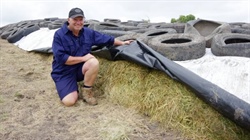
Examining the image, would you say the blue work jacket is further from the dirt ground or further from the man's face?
the dirt ground

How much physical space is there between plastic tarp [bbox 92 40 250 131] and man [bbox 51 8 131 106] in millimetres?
478

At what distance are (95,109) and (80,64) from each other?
A: 1.99ft

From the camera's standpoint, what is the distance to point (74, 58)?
3258 mm

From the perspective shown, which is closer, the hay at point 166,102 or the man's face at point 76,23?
the hay at point 166,102

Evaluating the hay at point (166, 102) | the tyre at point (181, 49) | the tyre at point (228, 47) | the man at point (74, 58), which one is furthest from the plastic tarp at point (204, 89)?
the tyre at point (228, 47)

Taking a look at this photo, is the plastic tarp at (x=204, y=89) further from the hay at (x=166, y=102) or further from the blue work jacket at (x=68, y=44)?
the blue work jacket at (x=68, y=44)

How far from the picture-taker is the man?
128 inches

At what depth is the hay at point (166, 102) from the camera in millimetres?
2799

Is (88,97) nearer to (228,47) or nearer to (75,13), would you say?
(75,13)

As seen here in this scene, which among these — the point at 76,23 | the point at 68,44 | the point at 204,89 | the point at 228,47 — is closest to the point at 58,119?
the point at 68,44

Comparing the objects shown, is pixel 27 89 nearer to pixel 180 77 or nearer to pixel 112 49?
pixel 112 49

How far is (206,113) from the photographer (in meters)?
2.84

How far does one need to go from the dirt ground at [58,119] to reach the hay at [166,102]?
109 millimetres

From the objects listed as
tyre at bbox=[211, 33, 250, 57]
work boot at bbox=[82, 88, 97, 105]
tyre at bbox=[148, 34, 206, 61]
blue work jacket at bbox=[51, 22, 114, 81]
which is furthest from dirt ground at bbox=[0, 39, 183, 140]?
tyre at bbox=[211, 33, 250, 57]
